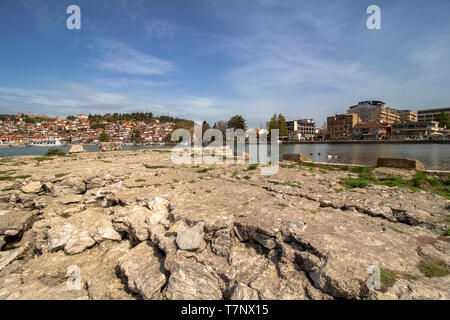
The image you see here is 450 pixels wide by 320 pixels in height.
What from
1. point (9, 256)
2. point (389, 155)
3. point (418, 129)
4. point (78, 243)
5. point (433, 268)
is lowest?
point (9, 256)

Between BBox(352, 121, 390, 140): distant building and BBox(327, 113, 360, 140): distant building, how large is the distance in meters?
3.04

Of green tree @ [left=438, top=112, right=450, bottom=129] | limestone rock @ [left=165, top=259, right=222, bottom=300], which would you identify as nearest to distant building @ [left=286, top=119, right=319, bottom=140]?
green tree @ [left=438, top=112, right=450, bottom=129]

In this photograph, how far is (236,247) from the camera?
10.5ft

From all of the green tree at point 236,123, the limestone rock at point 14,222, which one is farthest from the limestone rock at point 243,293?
the green tree at point 236,123

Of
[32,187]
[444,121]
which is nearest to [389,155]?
[32,187]

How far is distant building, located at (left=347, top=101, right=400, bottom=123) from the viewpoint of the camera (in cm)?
10025

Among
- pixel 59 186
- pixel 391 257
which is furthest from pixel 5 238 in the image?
pixel 391 257

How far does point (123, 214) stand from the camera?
14.8 ft

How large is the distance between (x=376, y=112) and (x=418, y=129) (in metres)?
31.4

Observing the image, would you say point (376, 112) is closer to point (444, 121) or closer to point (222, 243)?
point (444, 121)

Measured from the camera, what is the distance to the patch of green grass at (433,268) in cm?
227

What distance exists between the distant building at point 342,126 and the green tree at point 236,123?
49.4m

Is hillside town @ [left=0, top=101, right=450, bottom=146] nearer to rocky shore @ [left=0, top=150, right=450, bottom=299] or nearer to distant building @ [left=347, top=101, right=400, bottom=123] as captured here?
distant building @ [left=347, top=101, right=400, bottom=123]

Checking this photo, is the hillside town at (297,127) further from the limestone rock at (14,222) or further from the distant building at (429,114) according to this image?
the limestone rock at (14,222)
